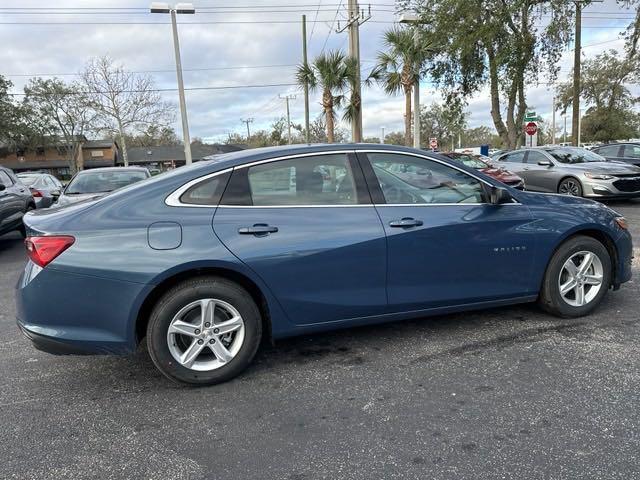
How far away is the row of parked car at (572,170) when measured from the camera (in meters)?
11.1

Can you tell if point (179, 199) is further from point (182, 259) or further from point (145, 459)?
point (145, 459)

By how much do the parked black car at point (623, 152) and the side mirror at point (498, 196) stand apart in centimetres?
1191

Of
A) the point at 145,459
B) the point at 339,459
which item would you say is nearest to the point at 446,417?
the point at 339,459

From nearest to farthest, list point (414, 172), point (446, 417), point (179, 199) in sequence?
point (446, 417) < point (179, 199) < point (414, 172)

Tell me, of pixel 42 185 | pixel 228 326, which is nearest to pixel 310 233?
pixel 228 326

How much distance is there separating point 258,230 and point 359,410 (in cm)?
131

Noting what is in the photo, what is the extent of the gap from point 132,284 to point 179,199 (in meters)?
0.64

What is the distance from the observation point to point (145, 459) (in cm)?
252

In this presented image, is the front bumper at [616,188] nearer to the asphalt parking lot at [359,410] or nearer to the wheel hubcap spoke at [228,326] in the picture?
the asphalt parking lot at [359,410]

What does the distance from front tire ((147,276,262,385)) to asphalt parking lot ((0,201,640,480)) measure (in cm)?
15

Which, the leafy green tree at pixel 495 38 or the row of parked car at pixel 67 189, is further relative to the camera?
the leafy green tree at pixel 495 38

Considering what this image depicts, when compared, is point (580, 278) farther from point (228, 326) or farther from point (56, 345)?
point (56, 345)

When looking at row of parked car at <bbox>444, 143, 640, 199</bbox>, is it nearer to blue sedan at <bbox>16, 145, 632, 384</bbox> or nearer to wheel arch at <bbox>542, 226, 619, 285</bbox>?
wheel arch at <bbox>542, 226, 619, 285</bbox>

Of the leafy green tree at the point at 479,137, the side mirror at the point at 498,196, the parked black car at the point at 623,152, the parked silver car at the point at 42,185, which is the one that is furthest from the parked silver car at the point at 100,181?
the leafy green tree at the point at 479,137
